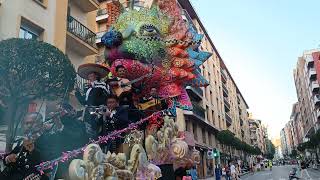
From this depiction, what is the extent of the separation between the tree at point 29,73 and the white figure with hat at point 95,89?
0.31 m

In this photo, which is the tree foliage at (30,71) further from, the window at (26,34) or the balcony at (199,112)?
the balcony at (199,112)

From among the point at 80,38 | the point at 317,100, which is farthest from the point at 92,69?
the point at 317,100

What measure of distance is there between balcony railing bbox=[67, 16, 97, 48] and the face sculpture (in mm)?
9842

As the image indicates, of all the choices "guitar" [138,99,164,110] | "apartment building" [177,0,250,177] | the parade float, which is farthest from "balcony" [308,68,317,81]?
"guitar" [138,99,164,110]

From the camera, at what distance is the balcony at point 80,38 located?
17266mm

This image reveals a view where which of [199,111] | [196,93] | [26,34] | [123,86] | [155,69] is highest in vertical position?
[196,93]

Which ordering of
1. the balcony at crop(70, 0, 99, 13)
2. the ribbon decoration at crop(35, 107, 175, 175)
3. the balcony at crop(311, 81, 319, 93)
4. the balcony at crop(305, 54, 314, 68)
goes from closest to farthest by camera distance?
the ribbon decoration at crop(35, 107, 175, 175)
the balcony at crop(70, 0, 99, 13)
the balcony at crop(311, 81, 319, 93)
the balcony at crop(305, 54, 314, 68)

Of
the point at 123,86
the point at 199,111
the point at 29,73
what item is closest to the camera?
the point at 29,73

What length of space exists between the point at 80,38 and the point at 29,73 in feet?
40.0

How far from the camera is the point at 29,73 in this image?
5805 mm

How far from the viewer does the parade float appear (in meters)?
5.19

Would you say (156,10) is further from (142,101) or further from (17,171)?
(17,171)

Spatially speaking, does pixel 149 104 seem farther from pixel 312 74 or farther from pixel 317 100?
pixel 312 74

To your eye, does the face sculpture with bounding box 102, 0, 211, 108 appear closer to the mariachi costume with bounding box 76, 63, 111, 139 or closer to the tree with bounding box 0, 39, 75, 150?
the mariachi costume with bounding box 76, 63, 111, 139
